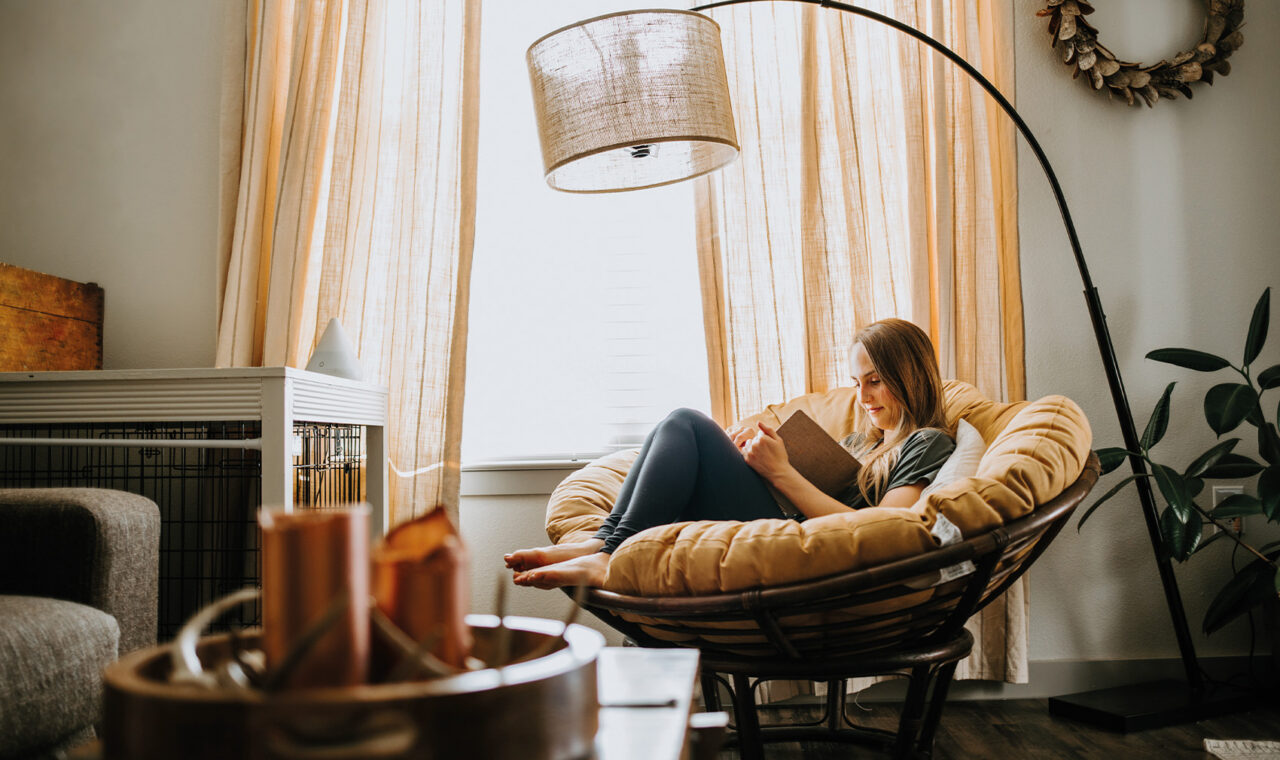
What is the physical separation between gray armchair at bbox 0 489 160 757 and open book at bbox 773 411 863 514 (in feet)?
4.14

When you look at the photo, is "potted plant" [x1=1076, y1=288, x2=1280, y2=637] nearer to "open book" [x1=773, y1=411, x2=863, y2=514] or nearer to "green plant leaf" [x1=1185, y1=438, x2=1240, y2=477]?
"green plant leaf" [x1=1185, y1=438, x2=1240, y2=477]

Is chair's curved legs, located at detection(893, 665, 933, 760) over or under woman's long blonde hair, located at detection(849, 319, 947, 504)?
under

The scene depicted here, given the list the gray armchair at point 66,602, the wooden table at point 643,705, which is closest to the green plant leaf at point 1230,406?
the wooden table at point 643,705

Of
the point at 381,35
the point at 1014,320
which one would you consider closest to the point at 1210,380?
the point at 1014,320

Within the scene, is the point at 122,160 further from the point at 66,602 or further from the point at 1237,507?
the point at 1237,507

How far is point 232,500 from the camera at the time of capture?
2314 millimetres

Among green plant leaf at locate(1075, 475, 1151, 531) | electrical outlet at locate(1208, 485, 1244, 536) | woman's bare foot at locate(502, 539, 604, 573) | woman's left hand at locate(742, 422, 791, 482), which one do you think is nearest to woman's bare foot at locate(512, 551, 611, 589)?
woman's bare foot at locate(502, 539, 604, 573)

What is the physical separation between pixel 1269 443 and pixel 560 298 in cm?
189

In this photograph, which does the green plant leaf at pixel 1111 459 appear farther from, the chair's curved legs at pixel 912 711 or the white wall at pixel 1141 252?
the chair's curved legs at pixel 912 711

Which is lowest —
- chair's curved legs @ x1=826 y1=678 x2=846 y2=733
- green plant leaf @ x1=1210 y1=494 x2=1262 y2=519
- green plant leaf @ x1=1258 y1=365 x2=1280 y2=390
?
chair's curved legs @ x1=826 y1=678 x2=846 y2=733

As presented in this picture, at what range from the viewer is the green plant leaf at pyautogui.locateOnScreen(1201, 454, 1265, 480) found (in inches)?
87.9

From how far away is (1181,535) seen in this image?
7.05 ft

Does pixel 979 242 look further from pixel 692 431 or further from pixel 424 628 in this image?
pixel 424 628

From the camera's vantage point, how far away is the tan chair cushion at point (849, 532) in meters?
1.34
